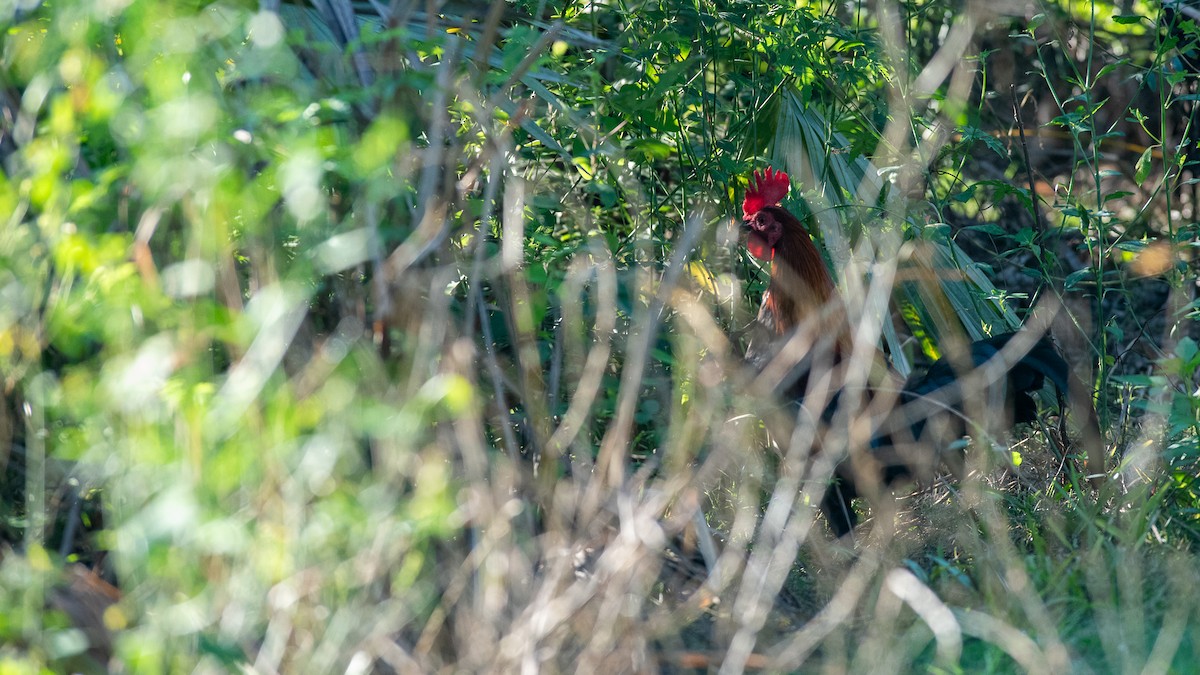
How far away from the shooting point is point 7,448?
267 centimetres

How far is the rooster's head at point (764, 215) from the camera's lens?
13.6ft

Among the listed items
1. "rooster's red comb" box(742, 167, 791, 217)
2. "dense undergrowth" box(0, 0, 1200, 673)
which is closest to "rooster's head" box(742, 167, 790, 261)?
"rooster's red comb" box(742, 167, 791, 217)

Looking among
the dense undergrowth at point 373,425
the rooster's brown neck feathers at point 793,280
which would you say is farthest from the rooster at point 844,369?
the dense undergrowth at point 373,425

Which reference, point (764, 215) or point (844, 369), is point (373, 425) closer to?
point (844, 369)

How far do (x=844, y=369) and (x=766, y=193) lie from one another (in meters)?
0.77

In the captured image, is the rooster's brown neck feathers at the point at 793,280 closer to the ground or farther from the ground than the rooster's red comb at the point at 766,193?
closer to the ground

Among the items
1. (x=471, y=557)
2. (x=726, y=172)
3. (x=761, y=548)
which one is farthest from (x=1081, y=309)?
(x=471, y=557)

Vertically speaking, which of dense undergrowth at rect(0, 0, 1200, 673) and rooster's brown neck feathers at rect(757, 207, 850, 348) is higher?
dense undergrowth at rect(0, 0, 1200, 673)

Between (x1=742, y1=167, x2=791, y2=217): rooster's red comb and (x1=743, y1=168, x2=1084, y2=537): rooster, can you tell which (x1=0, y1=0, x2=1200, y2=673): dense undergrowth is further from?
(x1=742, y1=167, x2=791, y2=217): rooster's red comb

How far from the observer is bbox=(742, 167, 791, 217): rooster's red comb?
4195 mm

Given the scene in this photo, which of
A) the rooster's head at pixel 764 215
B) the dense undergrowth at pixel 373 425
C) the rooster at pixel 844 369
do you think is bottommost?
the rooster at pixel 844 369

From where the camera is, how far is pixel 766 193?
13.8 ft

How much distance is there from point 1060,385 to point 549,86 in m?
2.25

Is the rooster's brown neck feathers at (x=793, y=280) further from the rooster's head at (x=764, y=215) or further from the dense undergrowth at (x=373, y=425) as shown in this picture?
the dense undergrowth at (x=373, y=425)
